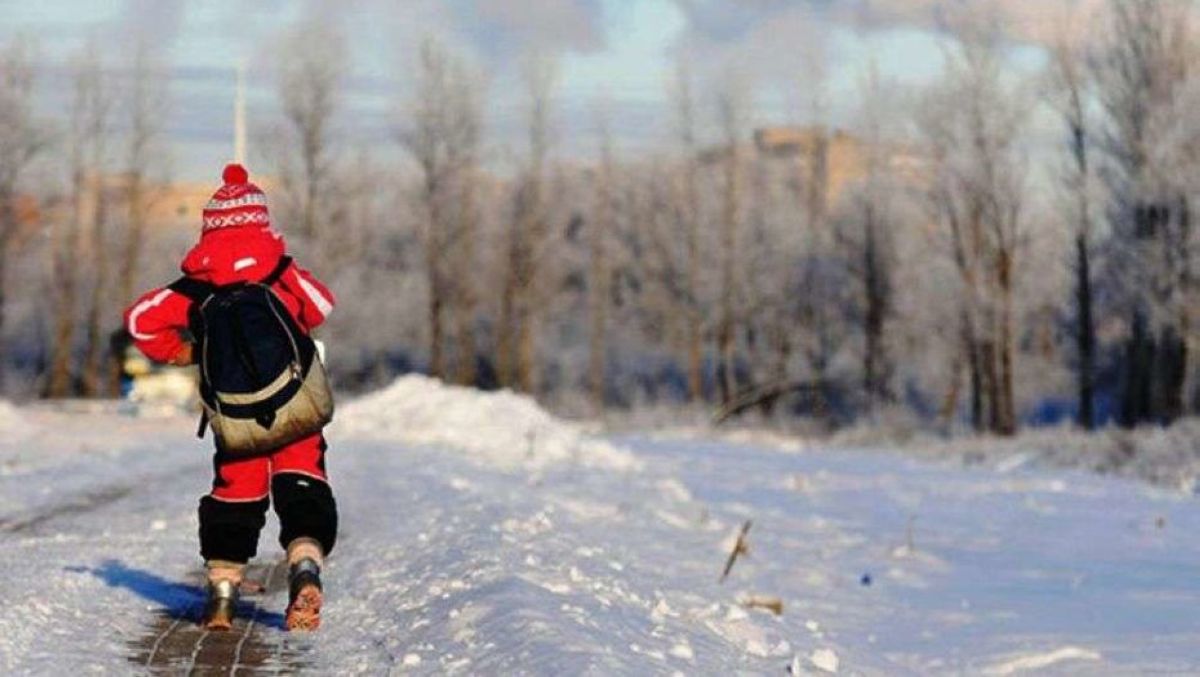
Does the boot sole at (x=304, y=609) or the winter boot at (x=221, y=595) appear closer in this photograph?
the boot sole at (x=304, y=609)

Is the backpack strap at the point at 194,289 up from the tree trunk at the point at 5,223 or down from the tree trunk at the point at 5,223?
up

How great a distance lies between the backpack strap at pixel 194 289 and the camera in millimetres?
6844

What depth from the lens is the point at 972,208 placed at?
50750 mm

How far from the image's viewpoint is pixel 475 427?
89.0ft

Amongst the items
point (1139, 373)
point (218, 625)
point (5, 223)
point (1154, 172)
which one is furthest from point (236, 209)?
point (5, 223)

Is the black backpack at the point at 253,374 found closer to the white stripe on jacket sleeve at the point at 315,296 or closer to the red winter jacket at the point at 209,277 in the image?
the red winter jacket at the point at 209,277

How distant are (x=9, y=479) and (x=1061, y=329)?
55.8m

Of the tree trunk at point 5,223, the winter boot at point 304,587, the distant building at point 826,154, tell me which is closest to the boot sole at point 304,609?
the winter boot at point 304,587

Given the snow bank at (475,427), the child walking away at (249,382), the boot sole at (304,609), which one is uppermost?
the child walking away at (249,382)

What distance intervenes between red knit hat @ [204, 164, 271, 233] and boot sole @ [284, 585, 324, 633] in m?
1.50

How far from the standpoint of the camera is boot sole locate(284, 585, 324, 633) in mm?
6711

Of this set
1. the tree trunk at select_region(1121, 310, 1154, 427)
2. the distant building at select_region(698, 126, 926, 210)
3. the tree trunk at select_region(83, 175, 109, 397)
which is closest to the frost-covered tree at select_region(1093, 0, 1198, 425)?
the tree trunk at select_region(1121, 310, 1154, 427)

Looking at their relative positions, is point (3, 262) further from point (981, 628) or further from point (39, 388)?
point (981, 628)

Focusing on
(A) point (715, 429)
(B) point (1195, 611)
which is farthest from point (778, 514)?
(A) point (715, 429)
